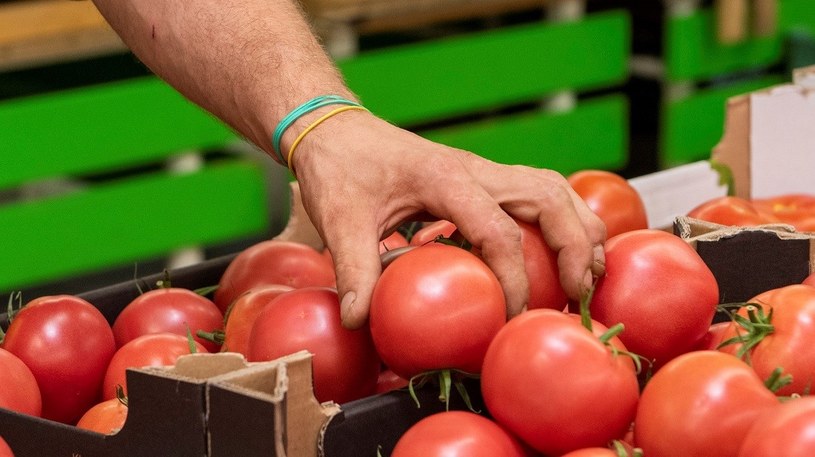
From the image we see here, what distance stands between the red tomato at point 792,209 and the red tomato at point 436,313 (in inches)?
34.0

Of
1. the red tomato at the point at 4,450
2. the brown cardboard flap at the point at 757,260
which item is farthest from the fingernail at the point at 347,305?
the brown cardboard flap at the point at 757,260

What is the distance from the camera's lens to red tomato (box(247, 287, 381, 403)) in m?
1.11

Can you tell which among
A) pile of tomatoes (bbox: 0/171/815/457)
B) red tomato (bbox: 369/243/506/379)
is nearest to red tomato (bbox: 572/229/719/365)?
pile of tomatoes (bbox: 0/171/815/457)

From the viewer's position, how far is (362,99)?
11.7 ft

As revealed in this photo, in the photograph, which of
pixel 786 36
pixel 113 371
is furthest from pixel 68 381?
pixel 786 36

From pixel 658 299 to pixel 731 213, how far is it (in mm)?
585

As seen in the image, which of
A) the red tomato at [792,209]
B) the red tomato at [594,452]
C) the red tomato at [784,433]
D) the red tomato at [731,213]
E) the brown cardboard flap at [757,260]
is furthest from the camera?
the red tomato at [792,209]

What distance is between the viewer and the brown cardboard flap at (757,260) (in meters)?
1.40

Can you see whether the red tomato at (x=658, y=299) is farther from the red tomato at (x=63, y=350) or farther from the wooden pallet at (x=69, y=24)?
the wooden pallet at (x=69, y=24)

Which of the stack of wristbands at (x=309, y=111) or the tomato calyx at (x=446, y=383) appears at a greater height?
the stack of wristbands at (x=309, y=111)

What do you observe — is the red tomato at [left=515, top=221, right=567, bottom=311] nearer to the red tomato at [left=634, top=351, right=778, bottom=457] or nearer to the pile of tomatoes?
the pile of tomatoes

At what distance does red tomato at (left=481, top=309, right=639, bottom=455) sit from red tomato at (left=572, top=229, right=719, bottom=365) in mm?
137

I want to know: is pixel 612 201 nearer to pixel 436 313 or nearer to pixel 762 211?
pixel 762 211

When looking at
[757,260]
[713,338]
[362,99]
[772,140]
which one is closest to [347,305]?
[713,338]
